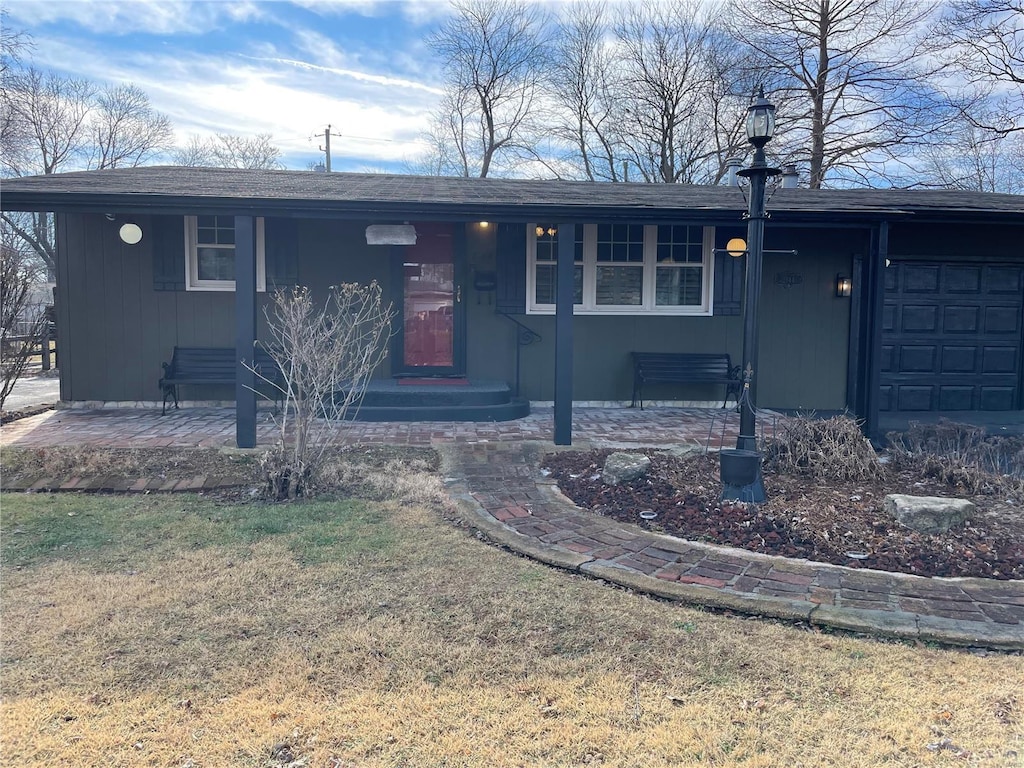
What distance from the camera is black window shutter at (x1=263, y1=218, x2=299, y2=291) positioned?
811 cm

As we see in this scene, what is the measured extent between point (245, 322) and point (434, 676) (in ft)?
14.2

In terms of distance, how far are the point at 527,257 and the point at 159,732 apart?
23.1 feet

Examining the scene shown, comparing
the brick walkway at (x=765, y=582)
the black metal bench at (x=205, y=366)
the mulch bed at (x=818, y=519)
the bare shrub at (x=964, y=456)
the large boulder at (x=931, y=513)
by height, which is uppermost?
the black metal bench at (x=205, y=366)

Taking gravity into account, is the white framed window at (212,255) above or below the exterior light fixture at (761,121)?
below

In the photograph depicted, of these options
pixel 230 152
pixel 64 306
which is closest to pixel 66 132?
pixel 230 152

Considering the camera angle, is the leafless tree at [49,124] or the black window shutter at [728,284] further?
the leafless tree at [49,124]

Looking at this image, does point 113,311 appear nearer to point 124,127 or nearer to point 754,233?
point 754,233

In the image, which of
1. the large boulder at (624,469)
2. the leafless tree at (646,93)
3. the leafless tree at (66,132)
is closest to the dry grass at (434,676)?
the large boulder at (624,469)

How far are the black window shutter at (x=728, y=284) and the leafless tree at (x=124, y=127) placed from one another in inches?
977

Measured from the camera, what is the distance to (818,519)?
4.03m

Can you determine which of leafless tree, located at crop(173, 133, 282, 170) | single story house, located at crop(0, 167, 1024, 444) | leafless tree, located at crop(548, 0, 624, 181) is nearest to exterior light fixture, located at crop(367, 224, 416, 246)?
single story house, located at crop(0, 167, 1024, 444)

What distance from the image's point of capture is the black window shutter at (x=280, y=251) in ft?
26.6

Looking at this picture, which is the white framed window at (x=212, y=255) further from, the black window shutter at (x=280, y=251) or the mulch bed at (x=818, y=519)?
the mulch bed at (x=818, y=519)

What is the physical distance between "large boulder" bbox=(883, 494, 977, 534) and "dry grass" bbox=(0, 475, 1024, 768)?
1348 mm
